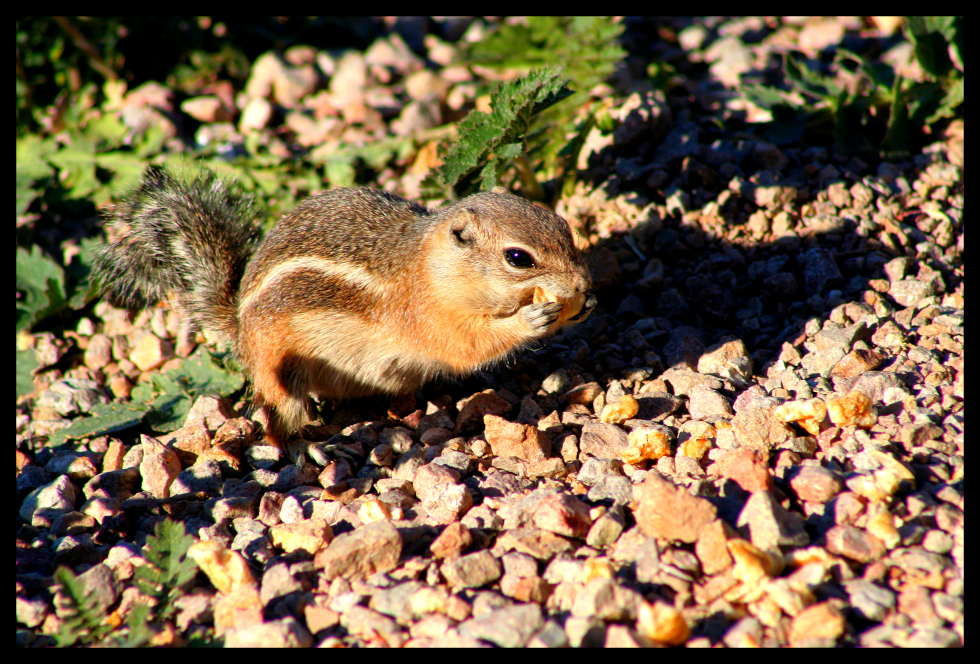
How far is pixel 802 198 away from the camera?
4758 mm

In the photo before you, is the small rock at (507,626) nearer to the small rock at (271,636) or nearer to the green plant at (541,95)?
the small rock at (271,636)

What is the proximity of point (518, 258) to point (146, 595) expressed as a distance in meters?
1.98

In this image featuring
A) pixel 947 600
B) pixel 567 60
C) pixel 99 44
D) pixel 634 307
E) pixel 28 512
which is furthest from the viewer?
pixel 99 44

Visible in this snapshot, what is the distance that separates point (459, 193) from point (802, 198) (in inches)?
76.0

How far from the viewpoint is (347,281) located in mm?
4055

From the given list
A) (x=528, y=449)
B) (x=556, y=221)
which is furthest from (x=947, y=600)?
(x=556, y=221)

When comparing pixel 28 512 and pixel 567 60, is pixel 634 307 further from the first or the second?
pixel 28 512

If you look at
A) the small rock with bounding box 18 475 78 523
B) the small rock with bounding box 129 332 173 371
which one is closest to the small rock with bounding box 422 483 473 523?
the small rock with bounding box 18 475 78 523

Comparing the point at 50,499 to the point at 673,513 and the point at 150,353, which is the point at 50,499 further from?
the point at 673,513

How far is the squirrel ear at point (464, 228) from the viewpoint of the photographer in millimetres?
3830

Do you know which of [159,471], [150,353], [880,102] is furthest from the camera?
[880,102]

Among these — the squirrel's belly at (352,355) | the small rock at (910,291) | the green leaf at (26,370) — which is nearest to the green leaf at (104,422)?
the green leaf at (26,370)

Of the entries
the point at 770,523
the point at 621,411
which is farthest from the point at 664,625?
the point at 621,411

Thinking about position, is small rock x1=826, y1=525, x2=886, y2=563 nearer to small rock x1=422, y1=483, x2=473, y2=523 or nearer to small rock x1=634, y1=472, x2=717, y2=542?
small rock x1=634, y1=472, x2=717, y2=542
